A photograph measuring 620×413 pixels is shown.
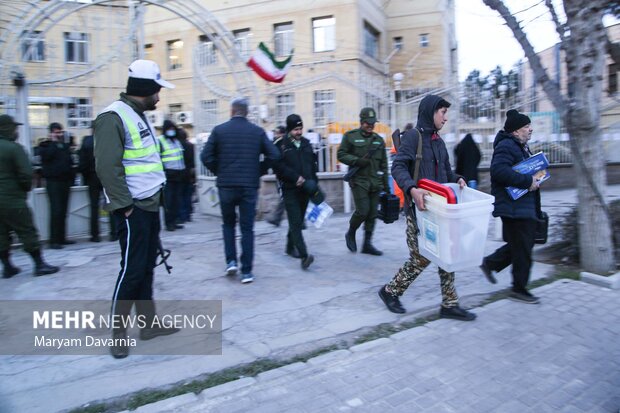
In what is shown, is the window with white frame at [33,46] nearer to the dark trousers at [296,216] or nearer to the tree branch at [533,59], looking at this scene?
the dark trousers at [296,216]

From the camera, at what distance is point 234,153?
210 inches

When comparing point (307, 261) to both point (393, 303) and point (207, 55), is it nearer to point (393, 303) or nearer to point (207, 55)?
point (393, 303)

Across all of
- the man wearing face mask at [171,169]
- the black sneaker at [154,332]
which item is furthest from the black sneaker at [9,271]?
the man wearing face mask at [171,169]

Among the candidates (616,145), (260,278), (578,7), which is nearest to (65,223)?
(260,278)

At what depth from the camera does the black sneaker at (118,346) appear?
373 cm

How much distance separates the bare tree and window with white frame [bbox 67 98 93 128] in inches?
250

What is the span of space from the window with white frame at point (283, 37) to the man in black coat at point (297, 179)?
17.2 m

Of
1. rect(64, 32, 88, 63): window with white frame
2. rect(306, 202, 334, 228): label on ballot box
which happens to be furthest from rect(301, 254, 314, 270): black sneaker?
rect(64, 32, 88, 63): window with white frame

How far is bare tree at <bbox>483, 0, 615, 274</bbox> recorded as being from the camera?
5.25 metres

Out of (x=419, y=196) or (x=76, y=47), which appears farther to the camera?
(x=76, y=47)

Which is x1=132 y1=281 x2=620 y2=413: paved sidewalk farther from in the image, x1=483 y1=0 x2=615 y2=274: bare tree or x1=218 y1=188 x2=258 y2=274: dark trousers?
x1=218 y1=188 x2=258 y2=274: dark trousers

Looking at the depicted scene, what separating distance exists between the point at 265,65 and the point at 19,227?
228 inches

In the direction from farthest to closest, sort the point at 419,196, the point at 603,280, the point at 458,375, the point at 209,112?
→ the point at 209,112, the point at 603,280, the point at 419,196, the point at 458,375

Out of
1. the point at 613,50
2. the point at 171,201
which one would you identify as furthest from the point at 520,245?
the point at 171,201
